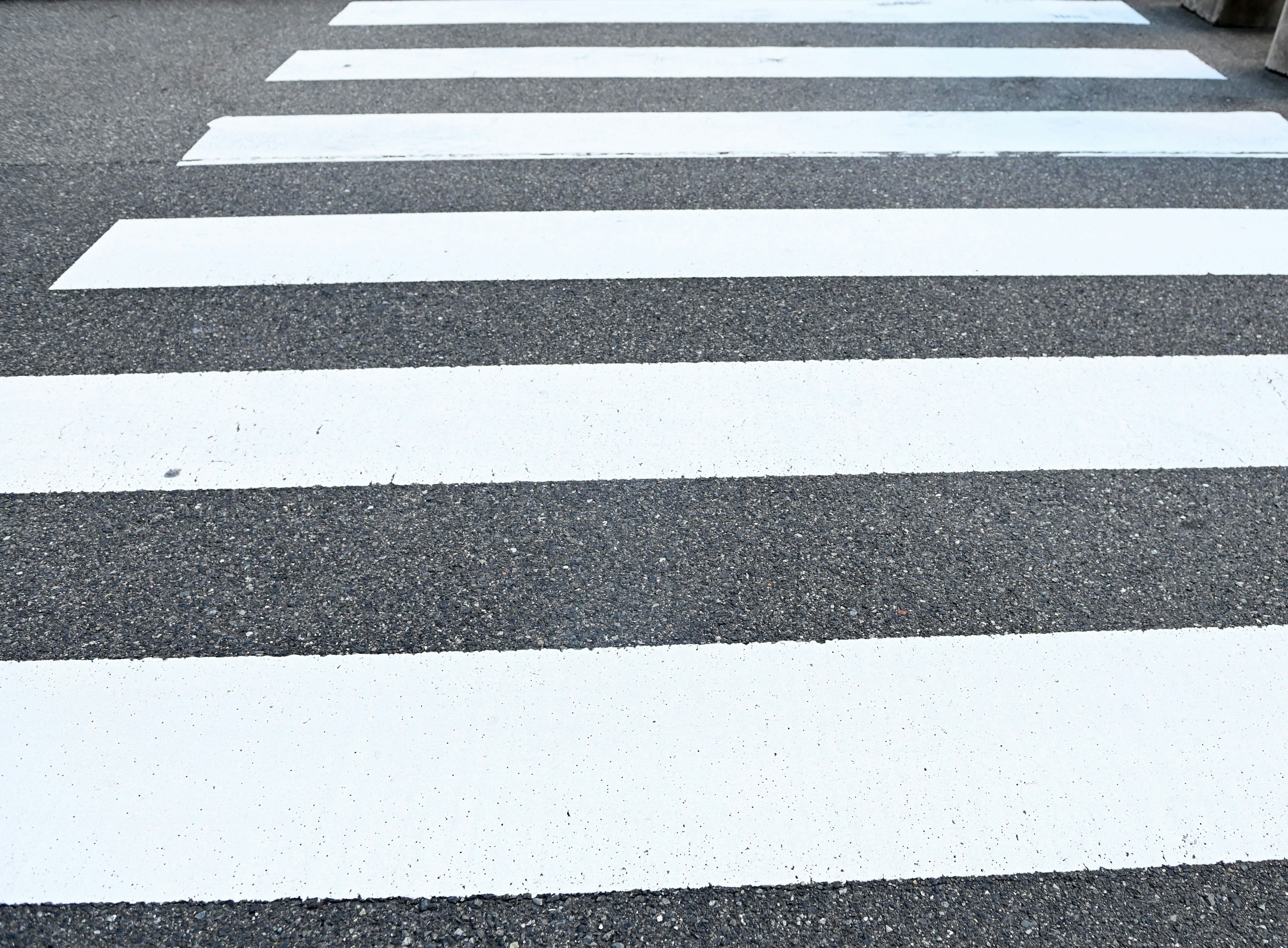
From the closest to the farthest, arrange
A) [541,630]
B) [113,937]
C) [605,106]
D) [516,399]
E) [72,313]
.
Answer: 1. [113,937]
2. [541,630]
3. [516,399]
4. [72,313]
5. [605,106]

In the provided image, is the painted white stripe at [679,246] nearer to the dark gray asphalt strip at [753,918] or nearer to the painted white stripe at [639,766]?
the painted white stripe at [639,766]

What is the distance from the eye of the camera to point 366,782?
253 cm

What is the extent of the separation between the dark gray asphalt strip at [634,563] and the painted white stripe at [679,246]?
1.47m

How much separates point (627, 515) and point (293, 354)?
59.9 inches

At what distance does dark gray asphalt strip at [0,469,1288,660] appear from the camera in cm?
294

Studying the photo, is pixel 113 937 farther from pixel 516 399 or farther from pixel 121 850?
pixel 516 399

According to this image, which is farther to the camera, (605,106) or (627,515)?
(605,106)

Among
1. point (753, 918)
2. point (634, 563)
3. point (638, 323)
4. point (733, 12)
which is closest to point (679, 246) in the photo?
point (638, 323)

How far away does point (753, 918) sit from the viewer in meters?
2.28

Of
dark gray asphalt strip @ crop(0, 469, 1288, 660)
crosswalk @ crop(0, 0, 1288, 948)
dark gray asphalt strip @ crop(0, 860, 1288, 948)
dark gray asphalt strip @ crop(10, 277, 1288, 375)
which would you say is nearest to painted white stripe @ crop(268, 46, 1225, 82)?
crosswalk @ crop(0, 0, 1288, 948)

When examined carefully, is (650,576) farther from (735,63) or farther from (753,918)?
(735,63)

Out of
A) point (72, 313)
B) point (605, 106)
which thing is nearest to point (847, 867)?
point (72, 313)

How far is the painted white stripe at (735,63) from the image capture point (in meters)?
6.92

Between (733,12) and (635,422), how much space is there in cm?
554
